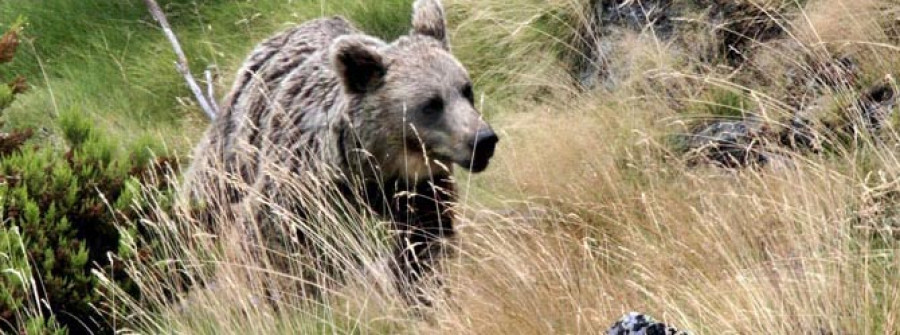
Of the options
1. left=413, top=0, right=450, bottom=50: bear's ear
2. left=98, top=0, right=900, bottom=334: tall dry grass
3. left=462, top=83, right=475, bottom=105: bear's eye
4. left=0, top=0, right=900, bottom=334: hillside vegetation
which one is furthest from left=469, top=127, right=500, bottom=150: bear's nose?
left=413, top=0, right=450, bottom=50: bear's ear

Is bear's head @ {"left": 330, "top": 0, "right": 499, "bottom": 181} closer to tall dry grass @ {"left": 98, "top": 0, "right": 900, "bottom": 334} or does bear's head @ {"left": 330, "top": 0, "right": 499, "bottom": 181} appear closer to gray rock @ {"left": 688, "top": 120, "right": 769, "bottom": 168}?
tall dry grass @ {"left": 98, "top": 0, "right": 900, "bottom": 334}

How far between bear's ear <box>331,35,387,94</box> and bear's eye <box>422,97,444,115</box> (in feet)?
0.88

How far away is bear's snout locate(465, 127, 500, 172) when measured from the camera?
5855 millimetres

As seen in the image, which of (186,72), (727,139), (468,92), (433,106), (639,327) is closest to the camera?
(639,327)

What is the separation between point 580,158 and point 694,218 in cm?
189

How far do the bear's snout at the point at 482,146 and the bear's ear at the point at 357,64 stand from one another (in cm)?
66

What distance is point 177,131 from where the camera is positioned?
1052cm

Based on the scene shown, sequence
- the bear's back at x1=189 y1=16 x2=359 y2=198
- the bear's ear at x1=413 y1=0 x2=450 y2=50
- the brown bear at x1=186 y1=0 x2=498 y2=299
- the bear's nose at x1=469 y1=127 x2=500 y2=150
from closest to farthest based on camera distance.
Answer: the bear's nose at x1=469 y1=127 x2=500 y2=150, the brown bear at x1=186 y1=0 x2=498 y2=299, the bear's ear at x1=413 y1=0 x2=450 y2=50, the bear's back at x1=189 y1=16 x2=359 y2=198

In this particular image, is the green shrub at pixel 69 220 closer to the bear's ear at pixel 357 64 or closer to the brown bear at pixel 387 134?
the brown bear at pixel 387 134

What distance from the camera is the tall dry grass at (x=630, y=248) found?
4.44 m

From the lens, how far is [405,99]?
6234 mm

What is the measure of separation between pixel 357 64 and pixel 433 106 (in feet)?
1.32

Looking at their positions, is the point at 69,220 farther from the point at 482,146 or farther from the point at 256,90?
the point at 482,146

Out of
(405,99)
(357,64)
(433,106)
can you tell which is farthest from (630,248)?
(357,64)
